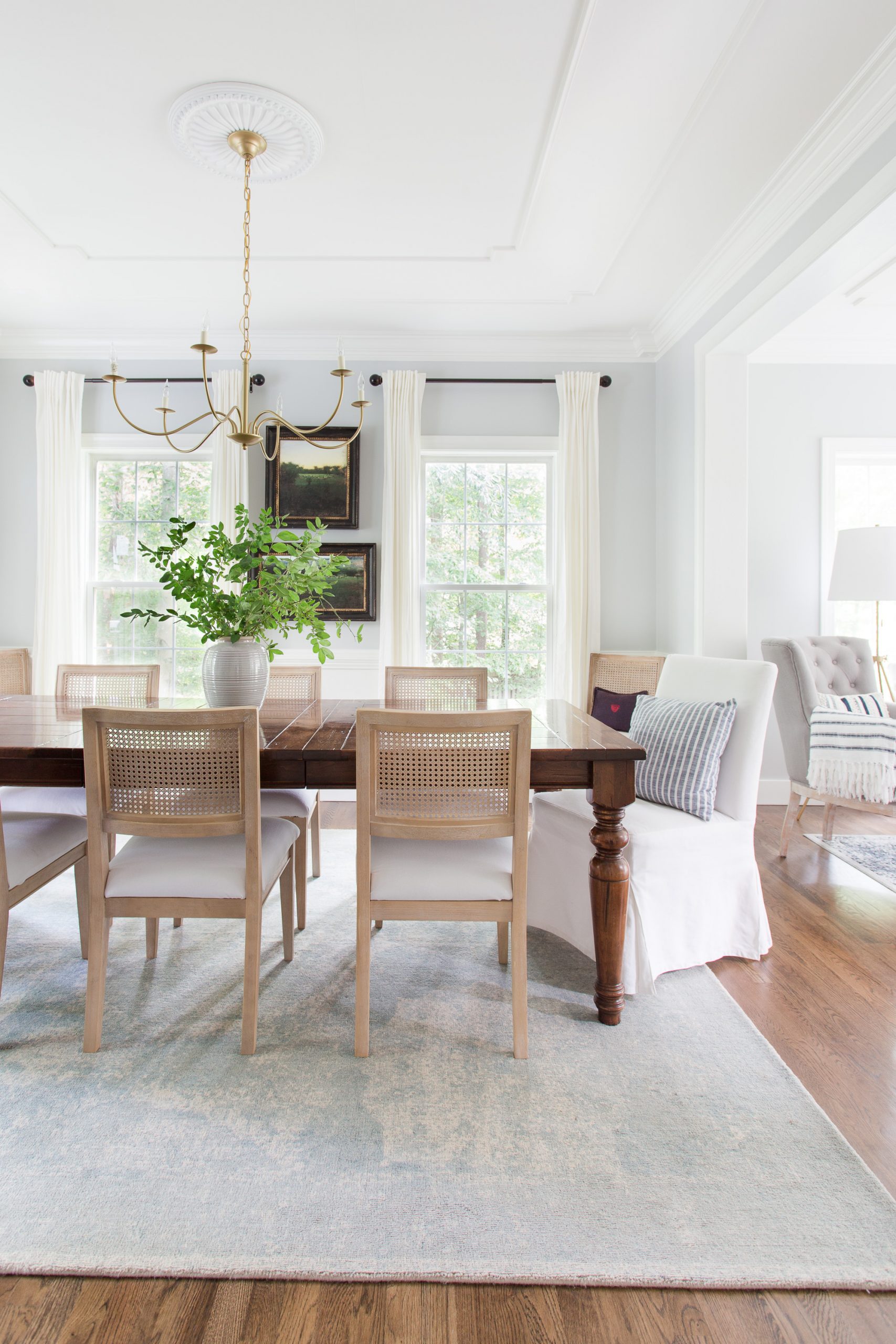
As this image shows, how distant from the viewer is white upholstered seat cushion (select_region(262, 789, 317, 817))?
2.49m

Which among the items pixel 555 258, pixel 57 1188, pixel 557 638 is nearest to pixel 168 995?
pixel 57 1188

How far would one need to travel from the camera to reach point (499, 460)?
4621 mm

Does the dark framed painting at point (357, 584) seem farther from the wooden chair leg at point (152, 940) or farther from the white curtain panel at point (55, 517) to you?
the wooden chair leg at point (152, 940)

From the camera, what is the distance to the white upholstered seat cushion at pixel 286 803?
2490mm

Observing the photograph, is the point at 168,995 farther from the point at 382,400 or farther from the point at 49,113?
the point at 382,400

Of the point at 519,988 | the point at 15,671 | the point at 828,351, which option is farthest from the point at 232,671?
the point at 828,351

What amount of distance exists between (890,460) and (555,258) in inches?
101

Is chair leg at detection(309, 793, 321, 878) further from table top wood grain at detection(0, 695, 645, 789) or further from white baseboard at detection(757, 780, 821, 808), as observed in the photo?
white baseboard at detection(757, 780, 821, 808)

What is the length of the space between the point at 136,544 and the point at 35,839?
304cm

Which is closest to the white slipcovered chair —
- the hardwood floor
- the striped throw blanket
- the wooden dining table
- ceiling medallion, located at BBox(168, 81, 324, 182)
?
the wooden dining table

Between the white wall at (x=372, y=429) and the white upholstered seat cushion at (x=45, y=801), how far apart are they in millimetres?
2029

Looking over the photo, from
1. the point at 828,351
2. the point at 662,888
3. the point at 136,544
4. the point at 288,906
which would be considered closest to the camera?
the point at 662,888

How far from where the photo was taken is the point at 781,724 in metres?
3.53

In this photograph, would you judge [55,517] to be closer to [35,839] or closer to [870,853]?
[35,839]
